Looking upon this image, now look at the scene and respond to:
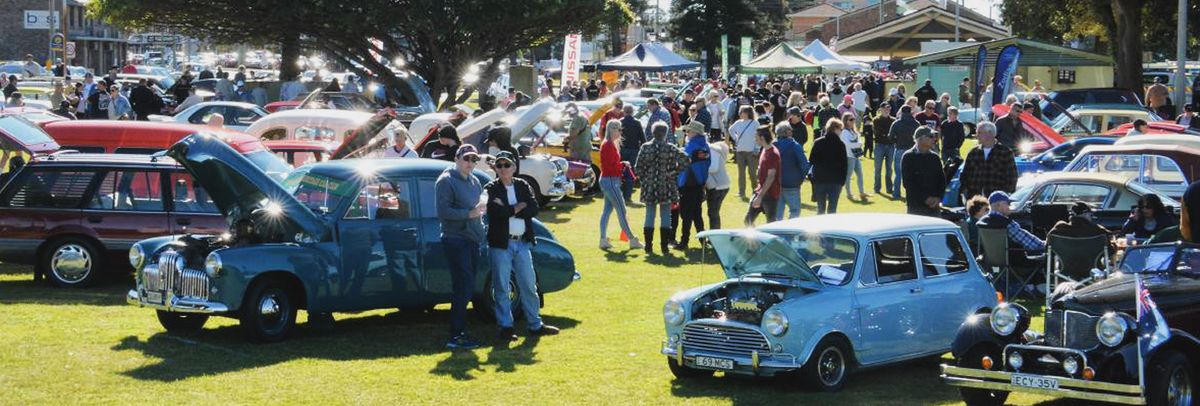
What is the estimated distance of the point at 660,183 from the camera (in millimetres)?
18250

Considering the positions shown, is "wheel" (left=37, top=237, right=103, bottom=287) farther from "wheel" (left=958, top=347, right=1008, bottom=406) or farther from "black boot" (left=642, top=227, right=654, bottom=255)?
"wheel" (left=958, top=347, right=1008, bottom=406)

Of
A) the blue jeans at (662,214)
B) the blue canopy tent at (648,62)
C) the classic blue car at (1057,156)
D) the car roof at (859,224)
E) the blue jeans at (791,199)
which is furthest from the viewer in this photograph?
the blue canopy tent at (648,62)

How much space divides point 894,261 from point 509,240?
3.26 metres

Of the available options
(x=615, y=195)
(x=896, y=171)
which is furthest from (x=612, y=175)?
(x=896, y=171)

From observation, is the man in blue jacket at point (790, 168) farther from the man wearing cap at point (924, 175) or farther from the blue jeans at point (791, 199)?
the man wearing cap at point (924, 175)

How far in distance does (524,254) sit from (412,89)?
89.3 feet

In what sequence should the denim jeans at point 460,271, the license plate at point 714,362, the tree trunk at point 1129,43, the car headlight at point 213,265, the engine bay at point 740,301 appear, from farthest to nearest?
the tree trunk at point 1129,43 → the denim jeans at point 460,271 → the car headlight at point 213,265 → the engine bay at point 740,301 → the license plate at point 714,362

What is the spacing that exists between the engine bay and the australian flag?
2.48 m

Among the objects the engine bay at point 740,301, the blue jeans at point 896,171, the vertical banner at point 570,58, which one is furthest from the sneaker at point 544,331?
the vertical banner at point 570,58

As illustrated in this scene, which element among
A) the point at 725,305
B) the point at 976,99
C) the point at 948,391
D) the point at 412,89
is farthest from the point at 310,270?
the point at 412,89

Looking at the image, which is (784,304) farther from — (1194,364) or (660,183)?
(660,183)

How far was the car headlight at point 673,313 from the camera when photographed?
10781 millimetres

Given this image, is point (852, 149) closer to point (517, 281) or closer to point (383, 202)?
point (517, 281)

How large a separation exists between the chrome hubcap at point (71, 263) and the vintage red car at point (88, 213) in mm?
10
